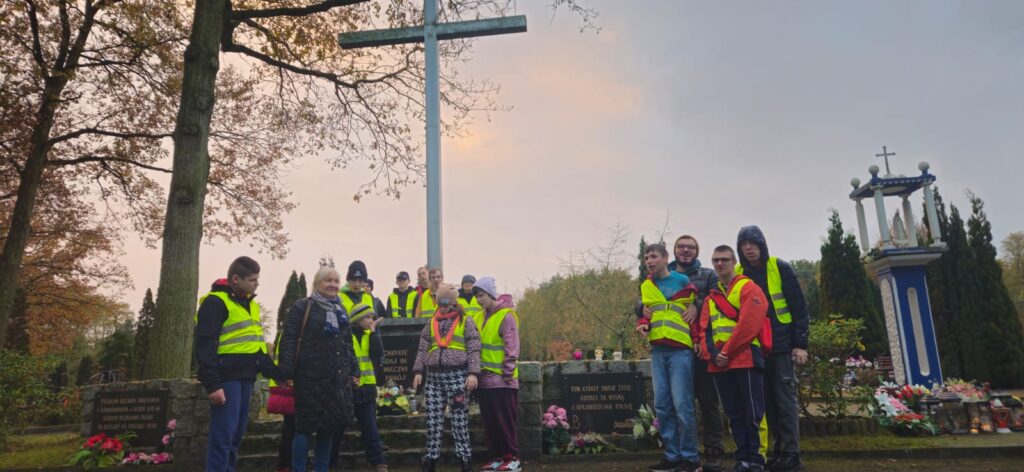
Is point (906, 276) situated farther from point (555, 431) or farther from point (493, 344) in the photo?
point (493, 344)

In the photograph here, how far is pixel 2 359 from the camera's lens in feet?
25.1

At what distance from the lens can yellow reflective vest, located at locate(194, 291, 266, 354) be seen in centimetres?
426

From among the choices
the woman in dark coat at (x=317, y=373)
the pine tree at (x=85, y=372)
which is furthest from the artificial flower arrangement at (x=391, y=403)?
the pine tree at (x=85, y=372)

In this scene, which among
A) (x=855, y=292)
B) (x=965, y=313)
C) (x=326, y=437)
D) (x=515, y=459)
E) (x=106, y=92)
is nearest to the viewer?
(x=326, y=437)

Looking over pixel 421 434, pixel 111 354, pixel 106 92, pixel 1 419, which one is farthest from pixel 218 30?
pixel 111 354

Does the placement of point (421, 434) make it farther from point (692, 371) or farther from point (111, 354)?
point (111, 354)

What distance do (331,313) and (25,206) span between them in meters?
9.83

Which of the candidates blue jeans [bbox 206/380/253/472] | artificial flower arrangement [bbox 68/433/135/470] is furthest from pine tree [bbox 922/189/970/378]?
artificial flower arrangement [bbox 68/433/135/470]

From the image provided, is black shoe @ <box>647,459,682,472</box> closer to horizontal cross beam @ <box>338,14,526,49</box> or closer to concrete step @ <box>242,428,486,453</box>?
concrete step @ <box>242,428,486,453</box>

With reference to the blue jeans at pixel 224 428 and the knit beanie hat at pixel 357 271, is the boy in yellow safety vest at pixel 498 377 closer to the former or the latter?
the knit beanie hat at pixel 357 271

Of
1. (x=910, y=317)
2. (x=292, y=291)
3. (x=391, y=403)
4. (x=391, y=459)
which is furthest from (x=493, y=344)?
(x=292, y=291)

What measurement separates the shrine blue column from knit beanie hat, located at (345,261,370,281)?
7.89m

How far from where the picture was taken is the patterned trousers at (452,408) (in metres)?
5.08

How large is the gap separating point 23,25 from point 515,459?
12.2 metres
